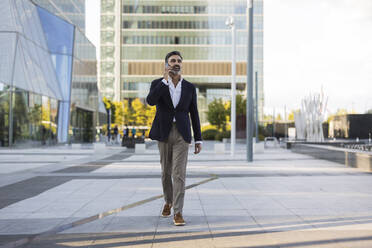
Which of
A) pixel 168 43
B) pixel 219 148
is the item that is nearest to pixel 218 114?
pixel 219 148

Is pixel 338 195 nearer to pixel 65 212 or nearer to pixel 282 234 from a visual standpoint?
pixel 282 234

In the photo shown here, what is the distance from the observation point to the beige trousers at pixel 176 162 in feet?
14.4

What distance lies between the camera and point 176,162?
446 centimetres

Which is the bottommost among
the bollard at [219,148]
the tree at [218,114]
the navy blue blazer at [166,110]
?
the bollard at [219,148]

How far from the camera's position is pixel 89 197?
6426 mm

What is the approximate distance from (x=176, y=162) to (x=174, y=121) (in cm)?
48

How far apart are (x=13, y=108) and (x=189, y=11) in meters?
58.7

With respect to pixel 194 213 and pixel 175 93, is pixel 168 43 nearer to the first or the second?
pixel 194 213

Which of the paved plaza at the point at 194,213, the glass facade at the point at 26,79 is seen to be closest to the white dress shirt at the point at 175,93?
the paved plaza at the point at 194,213

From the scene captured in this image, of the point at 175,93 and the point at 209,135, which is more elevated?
the point at 175,93

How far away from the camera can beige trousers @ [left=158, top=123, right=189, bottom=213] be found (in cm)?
440

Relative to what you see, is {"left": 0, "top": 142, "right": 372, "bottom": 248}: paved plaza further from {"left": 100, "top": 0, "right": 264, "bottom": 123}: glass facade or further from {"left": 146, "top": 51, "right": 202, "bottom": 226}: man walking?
{"left": 100, "top": 0, "right": 264, "bottom": 123}: glass facade

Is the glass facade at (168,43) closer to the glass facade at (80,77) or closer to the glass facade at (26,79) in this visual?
the glass facade at (80,77)

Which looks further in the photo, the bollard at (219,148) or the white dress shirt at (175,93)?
the bollard at (219,148)
